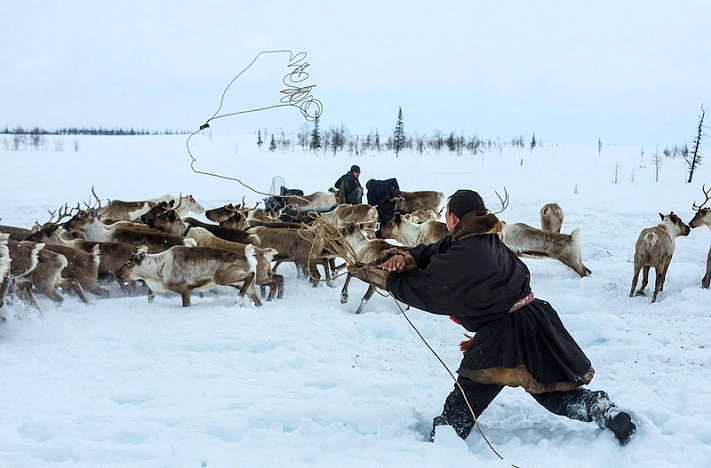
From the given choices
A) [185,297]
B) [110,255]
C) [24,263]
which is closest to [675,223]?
[185,297]

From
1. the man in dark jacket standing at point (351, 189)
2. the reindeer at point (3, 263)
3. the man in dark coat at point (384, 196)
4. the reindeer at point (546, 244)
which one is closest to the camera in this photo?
the reindeer at point (3, 263)

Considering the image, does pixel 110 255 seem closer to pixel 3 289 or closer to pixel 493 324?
pixel 3 289

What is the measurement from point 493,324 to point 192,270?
4.99m

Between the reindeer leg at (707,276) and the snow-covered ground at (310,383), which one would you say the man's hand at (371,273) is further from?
the reindeer leg at (707,276)

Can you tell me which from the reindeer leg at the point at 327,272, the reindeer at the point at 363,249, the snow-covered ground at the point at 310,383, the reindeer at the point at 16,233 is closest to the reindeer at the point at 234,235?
the snow-covered ground at the point at 310,383

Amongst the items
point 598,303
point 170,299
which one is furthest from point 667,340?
point 170,299

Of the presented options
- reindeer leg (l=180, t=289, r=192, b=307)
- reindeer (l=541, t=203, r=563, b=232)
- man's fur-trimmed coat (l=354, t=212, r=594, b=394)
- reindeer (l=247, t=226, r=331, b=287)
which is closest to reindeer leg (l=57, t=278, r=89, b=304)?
reindeer leg (l=180, t=289, r=192, b=307)

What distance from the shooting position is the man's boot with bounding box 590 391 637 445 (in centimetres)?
325

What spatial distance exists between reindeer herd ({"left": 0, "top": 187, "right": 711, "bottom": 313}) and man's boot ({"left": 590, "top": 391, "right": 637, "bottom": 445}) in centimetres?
269

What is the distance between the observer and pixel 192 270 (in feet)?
24.4

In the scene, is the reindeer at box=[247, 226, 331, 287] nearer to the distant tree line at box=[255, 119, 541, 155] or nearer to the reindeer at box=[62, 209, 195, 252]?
the reindeer at box=[62, 209, 195, 252]

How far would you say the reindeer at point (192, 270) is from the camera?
742cm

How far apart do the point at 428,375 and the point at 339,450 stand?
66.0 inches

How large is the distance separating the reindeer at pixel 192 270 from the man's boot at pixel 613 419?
5.09 metres
